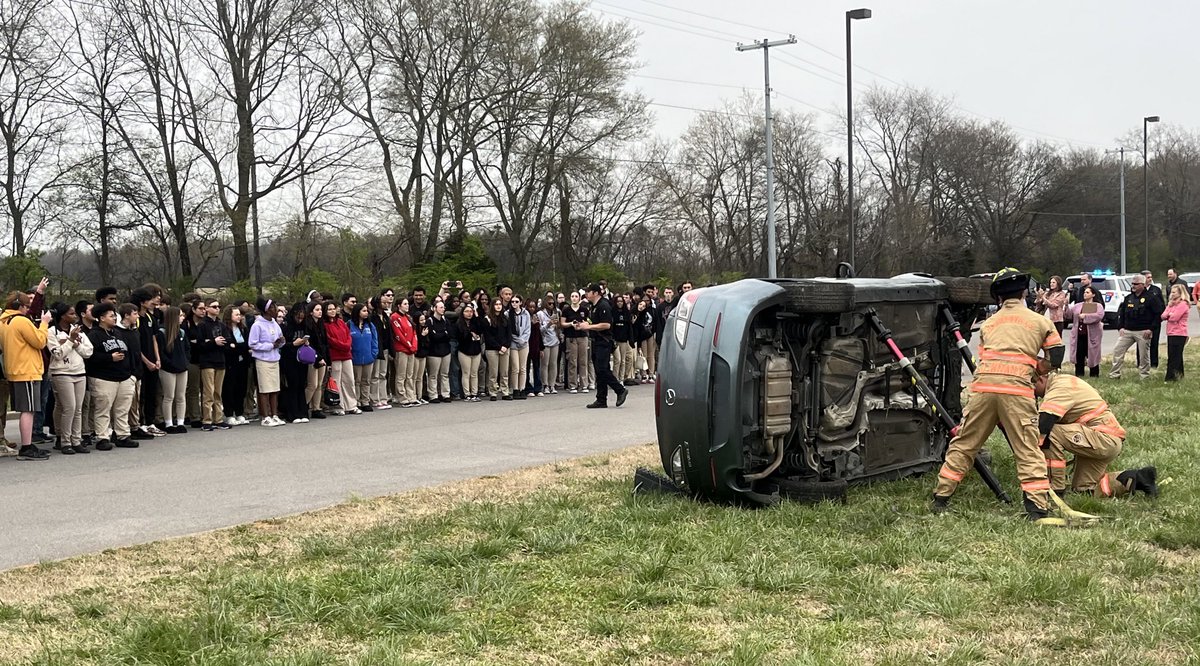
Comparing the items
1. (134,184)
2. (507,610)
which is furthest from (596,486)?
(134,184)

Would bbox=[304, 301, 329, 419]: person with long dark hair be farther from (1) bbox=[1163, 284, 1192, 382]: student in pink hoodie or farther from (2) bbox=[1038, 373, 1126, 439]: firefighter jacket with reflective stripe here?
(1) bbox=[1163, 284, 1192, 382]: student in pink hoodie

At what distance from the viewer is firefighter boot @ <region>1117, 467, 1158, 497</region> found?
7.66 m

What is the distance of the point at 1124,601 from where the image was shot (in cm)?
509

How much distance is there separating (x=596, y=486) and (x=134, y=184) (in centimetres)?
2689

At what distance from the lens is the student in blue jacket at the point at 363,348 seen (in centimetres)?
1573

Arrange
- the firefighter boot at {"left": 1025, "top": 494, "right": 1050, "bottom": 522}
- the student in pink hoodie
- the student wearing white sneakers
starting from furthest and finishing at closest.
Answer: the student in pink hoodie → the student wearing white sneakers → the firefighter boot at {"left": 1025, "top": 494, "right": 1050, "bottom": 522}

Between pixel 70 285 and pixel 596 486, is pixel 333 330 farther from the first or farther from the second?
pixel 70 285

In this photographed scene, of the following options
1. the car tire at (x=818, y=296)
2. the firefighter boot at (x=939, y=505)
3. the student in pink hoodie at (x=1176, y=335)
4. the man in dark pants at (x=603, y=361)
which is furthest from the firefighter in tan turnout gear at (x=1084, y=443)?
the student in pink hoodie at (x=1176, y=335)

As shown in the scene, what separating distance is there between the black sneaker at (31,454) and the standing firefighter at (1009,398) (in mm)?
9316

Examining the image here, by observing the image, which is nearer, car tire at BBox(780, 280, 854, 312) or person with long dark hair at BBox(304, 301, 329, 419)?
car tire at BBox(780, 280, 854, 312)

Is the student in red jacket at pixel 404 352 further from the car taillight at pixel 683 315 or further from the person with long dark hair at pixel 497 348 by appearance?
the car taillight at pixel 683 315

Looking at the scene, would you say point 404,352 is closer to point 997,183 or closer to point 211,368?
point 211,368

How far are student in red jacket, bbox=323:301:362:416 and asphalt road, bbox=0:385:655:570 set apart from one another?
55 cm

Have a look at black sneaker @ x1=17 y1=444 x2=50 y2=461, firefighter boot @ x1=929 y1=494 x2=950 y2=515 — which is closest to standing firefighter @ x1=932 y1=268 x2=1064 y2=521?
firefighter boot @ x1=929 y1=494 x2=950 y2=515
